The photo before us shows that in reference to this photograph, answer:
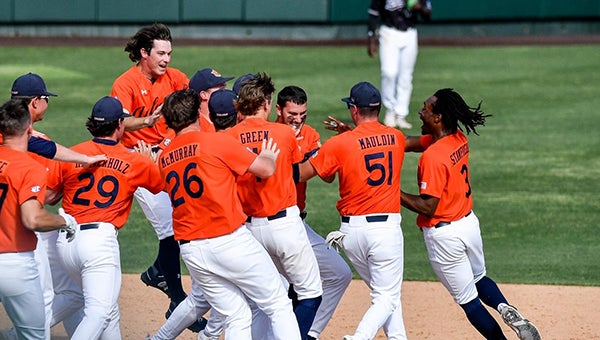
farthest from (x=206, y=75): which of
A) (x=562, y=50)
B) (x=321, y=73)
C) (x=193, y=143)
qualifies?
(x=562, y=50)

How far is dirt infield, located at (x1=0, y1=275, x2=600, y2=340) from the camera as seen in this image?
7797mm

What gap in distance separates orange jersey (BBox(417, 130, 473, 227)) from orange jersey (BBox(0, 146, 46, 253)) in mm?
2425

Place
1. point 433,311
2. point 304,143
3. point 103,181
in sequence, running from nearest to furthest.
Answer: point 103,181
point 304,143
point 433,311

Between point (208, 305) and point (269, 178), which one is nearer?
point (269, 178)

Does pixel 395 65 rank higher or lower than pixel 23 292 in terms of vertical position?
higher

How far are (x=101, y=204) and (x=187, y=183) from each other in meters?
0.67

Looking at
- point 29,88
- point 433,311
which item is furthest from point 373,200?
point 29,88

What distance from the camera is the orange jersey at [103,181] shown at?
21.1ft

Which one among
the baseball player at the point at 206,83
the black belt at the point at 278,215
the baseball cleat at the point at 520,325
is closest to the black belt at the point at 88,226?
→ the black belt at the point at 278,215

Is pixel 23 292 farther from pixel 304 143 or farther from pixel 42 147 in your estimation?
pixel 304 143

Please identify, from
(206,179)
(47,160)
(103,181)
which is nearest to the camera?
(206,179)

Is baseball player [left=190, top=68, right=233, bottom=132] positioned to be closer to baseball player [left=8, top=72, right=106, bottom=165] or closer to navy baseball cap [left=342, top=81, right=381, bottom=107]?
navy baseball cap [left=342, top=81, right=381, bottom=107]

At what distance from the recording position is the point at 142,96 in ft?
25.9

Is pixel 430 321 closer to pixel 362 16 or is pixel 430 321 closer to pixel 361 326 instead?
pixel 361 326
